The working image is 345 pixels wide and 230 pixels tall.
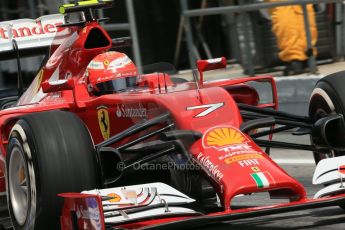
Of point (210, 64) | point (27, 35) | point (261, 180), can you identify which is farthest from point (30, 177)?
point (27, 35)

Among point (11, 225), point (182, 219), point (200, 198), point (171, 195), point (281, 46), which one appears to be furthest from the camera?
point (281, 46)

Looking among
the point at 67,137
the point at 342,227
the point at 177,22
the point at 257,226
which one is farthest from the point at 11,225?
the point at 177,22

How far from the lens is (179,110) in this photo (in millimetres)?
6297

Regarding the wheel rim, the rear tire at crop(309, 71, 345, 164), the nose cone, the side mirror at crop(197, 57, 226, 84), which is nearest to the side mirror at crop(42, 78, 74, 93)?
the wheel rim

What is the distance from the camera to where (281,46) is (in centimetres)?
1176

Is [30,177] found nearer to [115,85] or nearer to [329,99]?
→ [115,85]

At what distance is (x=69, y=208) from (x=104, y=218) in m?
0.30

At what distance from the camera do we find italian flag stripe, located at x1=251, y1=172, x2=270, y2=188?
561 cm

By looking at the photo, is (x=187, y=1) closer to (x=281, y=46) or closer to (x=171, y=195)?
(x=281, y=46)

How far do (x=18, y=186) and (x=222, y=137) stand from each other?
1383 mm

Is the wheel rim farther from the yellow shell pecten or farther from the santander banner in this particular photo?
the santander banner

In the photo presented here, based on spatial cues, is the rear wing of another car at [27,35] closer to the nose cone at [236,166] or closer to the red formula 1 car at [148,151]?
the red formula 1 car at [148,151]

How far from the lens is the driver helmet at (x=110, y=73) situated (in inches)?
289

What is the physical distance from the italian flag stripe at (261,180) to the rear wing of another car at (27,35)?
3795 mm
